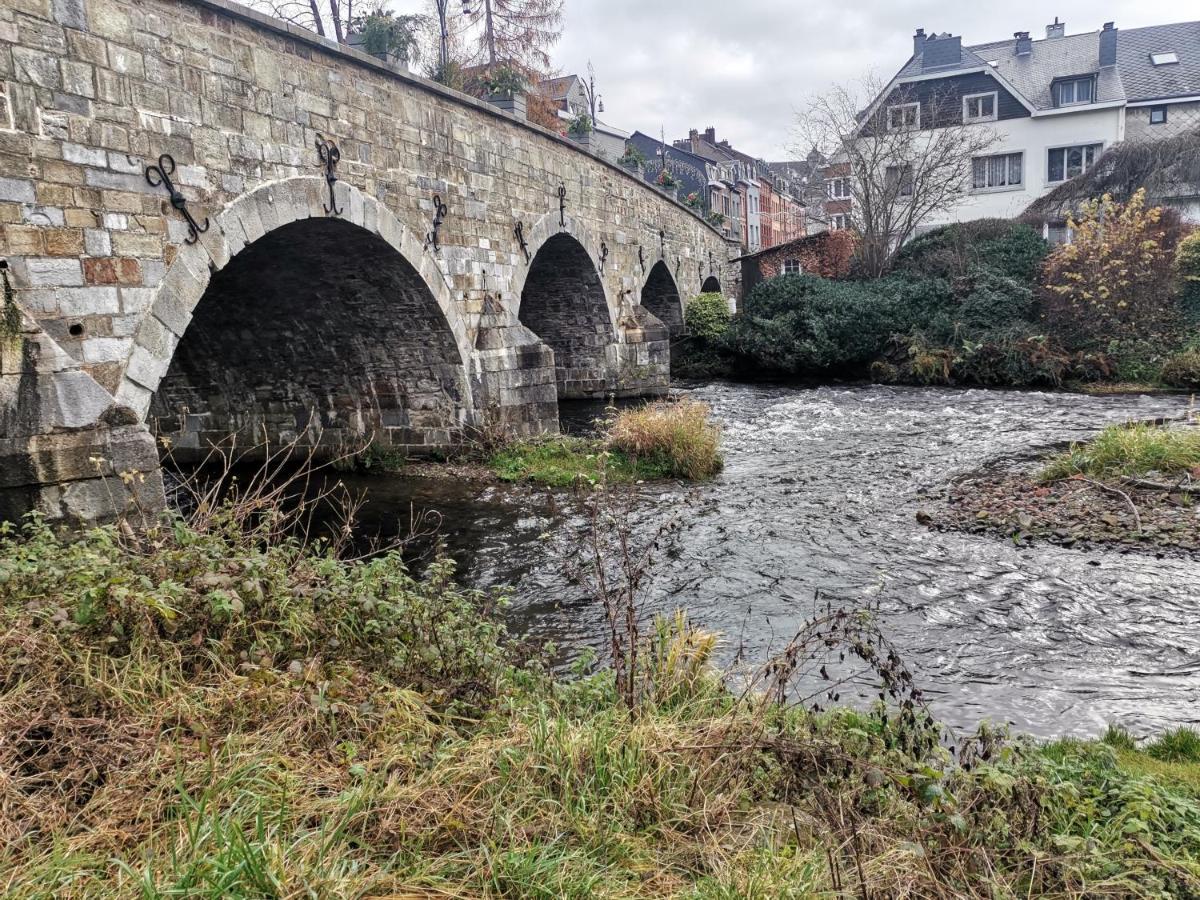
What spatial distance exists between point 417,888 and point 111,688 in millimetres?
1523

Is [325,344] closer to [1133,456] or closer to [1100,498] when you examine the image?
[1100,498]

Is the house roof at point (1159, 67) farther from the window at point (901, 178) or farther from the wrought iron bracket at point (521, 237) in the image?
the wrought iron bracket at point (521, 237)

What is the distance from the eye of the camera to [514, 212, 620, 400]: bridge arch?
18219 millimetres

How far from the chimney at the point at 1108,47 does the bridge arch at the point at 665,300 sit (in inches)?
725

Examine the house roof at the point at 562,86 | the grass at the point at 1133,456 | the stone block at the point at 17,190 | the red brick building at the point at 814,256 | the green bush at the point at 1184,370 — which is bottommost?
the grass at the point at 1133,456

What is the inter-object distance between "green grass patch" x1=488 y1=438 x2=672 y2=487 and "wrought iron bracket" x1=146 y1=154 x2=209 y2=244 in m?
4.93

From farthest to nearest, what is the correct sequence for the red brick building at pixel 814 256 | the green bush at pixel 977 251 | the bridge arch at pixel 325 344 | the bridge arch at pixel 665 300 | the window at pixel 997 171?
the window at pixel 997 171 < the red brick building at pixel 814 256 < the bridge arch at pixel 665 300 < the green bush at pixel 977 251 < the bridge arch at pixel 325 344

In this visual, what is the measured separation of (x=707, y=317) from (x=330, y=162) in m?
16.3

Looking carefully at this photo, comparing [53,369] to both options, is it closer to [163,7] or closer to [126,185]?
[126,185]

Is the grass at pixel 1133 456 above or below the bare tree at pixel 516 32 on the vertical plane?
below

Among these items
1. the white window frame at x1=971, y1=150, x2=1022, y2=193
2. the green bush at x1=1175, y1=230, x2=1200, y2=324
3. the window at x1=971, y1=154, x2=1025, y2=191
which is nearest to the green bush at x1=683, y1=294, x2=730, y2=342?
the green bush at x1=1175, y1=230, x2=1200, y2=324

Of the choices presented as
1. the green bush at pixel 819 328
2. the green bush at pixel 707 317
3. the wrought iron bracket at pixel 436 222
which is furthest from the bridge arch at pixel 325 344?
the green bush at pixel 707 317

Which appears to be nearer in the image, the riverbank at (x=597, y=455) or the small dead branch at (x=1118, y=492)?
the small dead branch at (x=1118, y=492)

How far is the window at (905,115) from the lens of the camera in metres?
28.7
